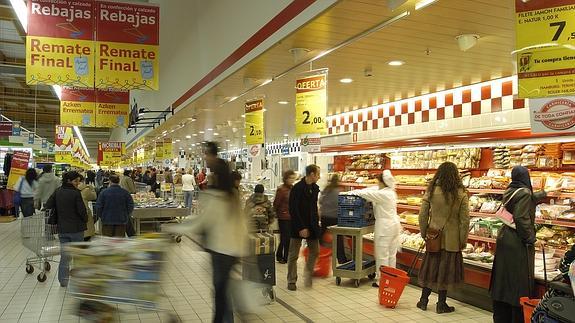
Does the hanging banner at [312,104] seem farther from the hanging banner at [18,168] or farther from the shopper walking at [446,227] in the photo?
the hanging banner at [18,168]

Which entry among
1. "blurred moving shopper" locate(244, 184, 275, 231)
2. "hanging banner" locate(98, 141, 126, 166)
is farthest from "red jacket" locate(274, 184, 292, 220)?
"hanging banner" locate(98, 141, 126, 166)

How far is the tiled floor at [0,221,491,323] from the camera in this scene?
5766 mm

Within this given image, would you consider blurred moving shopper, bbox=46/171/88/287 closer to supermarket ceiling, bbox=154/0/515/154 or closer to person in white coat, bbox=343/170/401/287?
supermarket ceiling, bbox=154/0/515/154

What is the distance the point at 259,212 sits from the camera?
7.88 meters

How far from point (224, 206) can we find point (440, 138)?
4807 millimetres

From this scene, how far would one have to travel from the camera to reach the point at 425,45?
606 centimetres

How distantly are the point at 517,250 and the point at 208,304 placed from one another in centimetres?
385

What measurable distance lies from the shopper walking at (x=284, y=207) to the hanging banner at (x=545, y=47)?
5084 mm

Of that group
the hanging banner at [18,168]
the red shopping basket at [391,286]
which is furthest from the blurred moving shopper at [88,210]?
the hanging banner at [18,168]

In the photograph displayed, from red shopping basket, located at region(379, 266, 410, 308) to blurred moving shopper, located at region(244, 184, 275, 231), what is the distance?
2.14m

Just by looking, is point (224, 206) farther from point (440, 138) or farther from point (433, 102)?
point (433, 102)

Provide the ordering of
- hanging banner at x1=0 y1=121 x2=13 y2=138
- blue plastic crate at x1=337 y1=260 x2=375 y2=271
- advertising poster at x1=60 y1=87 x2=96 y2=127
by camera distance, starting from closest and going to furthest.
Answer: blue plastic crate at x1=337 y1=260 x2=375 y2=271 → advertising poster at x1=60 y1=87 x2=96 y2=127 → hanging banner at x1=0 y1=121 x2=13 y2=138

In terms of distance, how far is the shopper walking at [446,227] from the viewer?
19.4 ft

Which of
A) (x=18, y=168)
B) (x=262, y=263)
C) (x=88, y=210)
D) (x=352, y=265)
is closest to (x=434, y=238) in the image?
(x=352, y=265)
